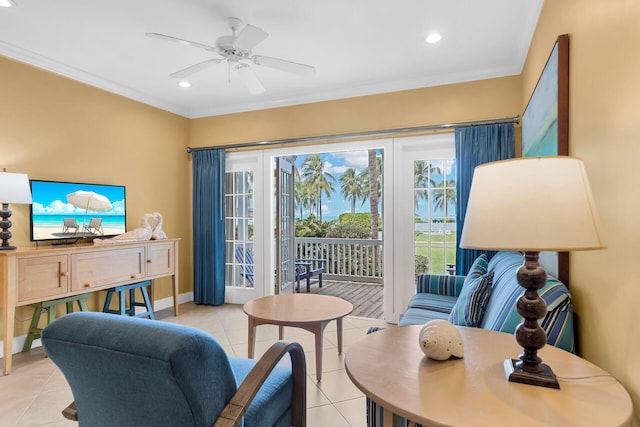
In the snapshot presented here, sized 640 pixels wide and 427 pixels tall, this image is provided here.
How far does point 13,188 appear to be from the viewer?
2697 millimetres

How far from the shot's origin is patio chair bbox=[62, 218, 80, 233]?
3393mm

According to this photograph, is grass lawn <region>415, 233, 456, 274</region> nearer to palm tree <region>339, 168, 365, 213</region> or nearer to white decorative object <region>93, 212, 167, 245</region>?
white decorative object <region>93, 212, 167, 245</region>

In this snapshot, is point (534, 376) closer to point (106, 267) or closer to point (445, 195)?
point (445, 195)

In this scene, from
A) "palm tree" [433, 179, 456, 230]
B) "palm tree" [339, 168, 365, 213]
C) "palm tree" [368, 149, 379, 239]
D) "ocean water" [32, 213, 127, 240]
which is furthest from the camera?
"palm tree" [339, 168, 365, 213]

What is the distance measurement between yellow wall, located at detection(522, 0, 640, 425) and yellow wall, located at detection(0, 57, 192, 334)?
4.09 meters

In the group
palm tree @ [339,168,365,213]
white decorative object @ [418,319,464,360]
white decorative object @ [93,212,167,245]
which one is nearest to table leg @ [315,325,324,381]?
white decorative object @ [418,319,464,360]

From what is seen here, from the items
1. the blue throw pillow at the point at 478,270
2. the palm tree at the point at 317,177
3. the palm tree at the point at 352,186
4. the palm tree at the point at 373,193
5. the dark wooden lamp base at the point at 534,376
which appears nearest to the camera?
the dark wooden lamp base at the point at 534,376

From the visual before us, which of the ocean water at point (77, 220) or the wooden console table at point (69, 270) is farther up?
the ocean water at point (77, 220)

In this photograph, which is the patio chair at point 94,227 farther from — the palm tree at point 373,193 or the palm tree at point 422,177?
the palm tree at point 373,193

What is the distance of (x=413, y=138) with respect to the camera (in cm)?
384

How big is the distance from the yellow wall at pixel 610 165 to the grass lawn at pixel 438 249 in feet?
7.12

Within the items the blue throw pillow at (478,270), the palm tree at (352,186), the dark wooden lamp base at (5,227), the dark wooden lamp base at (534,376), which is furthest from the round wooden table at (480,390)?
the palm tree at (352,186)

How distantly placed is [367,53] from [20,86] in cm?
310

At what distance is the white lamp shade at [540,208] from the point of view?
90 cm
